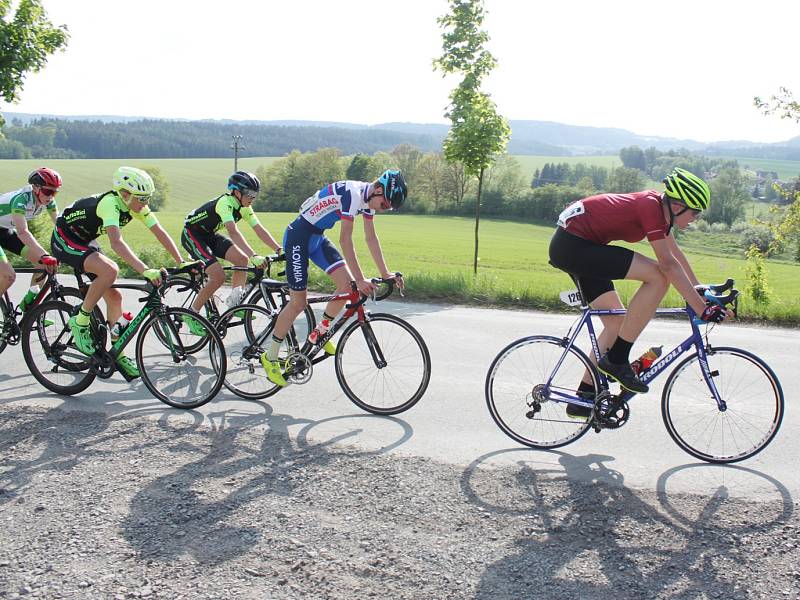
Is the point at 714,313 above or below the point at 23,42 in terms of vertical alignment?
below

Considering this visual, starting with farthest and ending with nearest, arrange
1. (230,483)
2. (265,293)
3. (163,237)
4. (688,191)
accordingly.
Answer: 1. (265,293)
2. (163,237)
3. (688,191)
4. (230,483)

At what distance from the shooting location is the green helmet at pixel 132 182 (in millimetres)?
6027

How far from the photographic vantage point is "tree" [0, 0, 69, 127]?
49.6 feet

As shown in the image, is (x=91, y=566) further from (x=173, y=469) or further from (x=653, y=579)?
(x=653, y=579)

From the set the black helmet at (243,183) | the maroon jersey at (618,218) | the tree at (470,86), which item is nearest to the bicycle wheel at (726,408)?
the maroon jersey at (618,218)

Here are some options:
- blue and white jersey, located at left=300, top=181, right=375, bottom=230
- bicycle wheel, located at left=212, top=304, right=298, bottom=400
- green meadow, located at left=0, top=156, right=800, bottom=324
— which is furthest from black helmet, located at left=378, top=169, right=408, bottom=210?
green meadow, located at left=0, top=156, right=800, bottom=324

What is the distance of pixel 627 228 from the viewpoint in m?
4.80

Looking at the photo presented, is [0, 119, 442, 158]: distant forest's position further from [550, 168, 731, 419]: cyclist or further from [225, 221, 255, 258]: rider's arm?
[550, 168, 731, 419]: cyclist

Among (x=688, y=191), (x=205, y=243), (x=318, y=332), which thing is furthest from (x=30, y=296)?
(x=688, y=191)

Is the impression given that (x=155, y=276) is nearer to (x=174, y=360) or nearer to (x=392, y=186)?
(x=174, y=360)

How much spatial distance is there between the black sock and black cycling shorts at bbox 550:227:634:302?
409 millimetres

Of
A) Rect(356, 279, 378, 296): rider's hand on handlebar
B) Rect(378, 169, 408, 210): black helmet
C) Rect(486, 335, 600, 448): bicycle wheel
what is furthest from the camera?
Rect(356, 279, 378, 296): rider's hand on handlebar

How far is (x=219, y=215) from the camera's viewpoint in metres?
7.82

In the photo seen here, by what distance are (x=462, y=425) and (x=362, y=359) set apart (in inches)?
41.5
